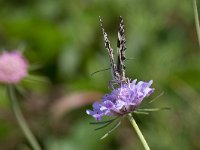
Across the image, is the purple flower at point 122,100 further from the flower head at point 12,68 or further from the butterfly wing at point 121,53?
the flower head at point 12,68

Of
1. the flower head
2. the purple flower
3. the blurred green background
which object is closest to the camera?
the purple flower

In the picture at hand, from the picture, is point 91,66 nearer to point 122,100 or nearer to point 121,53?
point 121,53

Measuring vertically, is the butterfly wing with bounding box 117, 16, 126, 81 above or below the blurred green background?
above

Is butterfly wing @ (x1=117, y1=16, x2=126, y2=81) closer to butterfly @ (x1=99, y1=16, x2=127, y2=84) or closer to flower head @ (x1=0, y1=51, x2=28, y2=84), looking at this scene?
butterfly @ (x1=99, y1=16, x2=127, y2=84)

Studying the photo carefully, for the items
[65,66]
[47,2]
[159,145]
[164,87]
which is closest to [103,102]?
[159,145]

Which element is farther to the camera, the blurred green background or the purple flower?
the blurred green background

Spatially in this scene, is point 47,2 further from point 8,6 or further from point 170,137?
point 170,137

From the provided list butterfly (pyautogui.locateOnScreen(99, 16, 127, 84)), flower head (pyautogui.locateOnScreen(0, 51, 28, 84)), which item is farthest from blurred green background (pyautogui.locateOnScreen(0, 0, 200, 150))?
butterfly (pyautogui.locateOnScreen(99, 16, 127, 84))
